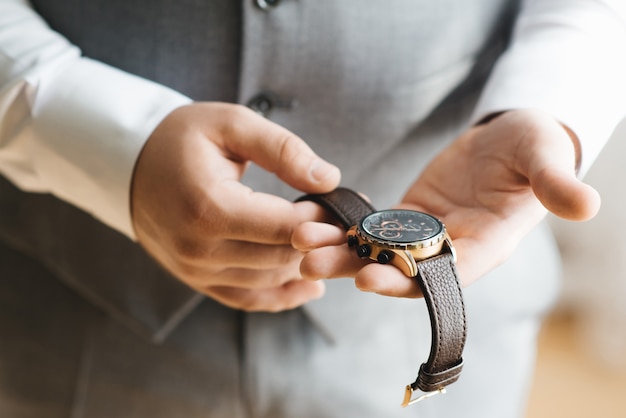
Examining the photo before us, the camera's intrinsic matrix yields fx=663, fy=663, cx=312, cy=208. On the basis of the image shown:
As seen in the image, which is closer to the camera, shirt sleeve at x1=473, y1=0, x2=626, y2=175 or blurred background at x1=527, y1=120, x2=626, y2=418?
shirt sleeve at x1=473, y1=0, x2=626, y2=175

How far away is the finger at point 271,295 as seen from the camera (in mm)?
691

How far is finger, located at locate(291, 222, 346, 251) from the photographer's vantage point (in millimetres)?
550

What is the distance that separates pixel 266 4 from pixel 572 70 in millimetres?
347

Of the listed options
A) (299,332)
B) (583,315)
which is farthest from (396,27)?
(583,315)

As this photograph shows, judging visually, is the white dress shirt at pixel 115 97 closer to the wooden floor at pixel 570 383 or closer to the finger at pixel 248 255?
the finger at pixel 248 255

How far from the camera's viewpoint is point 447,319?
0.53 m

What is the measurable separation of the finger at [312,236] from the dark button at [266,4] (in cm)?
25

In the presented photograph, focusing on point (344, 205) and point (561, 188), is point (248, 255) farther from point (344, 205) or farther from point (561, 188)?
point (561, 188)

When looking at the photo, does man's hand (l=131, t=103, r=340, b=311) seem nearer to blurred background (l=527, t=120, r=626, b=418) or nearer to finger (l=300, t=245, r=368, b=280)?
finger (l=300, t=245, r=368, b=280)

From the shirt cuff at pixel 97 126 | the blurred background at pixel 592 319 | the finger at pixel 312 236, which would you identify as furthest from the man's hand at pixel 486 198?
the blurred background at pixel 592 319

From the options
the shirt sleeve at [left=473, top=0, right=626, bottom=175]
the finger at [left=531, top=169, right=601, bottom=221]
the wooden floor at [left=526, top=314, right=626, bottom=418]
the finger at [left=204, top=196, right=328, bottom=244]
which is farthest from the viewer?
the wooden floor at [left=526, top=314, right=626, bottom=418]

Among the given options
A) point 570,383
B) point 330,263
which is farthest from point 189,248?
point 570,383

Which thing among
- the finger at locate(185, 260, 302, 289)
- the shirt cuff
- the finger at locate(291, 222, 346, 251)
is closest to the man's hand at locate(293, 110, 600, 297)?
the finger at locate(291, 222, 346, 251)

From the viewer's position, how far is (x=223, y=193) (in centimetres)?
61
